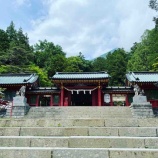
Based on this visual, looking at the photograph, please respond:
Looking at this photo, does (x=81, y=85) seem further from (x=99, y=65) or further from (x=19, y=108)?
(x=99, y=65)

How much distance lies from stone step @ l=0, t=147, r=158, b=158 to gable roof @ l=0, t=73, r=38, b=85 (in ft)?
57.5

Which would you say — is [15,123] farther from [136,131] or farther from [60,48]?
[60,48]

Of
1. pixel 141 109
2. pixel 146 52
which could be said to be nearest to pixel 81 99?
pixel 141 109

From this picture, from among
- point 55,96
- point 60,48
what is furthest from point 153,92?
point 60,48

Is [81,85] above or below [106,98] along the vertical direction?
above

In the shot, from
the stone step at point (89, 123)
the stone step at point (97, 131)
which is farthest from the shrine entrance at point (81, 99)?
the stone step at point (97, 131)

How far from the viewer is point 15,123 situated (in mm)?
6613

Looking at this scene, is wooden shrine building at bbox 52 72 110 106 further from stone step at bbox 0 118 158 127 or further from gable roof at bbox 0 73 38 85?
stone step at bbox 0 118 158 127

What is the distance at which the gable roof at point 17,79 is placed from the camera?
2077 centimetres

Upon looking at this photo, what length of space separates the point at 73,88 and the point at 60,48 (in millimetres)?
36308

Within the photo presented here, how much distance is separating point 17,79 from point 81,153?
20.3 m

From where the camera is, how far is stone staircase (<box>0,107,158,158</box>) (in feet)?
11.0

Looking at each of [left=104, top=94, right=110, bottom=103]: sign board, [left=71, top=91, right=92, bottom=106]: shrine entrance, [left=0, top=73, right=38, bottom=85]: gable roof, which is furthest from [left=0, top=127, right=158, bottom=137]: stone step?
[left=71, top=91, right=92, bottom=106]: shrine entrance

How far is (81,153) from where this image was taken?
3359 mm
